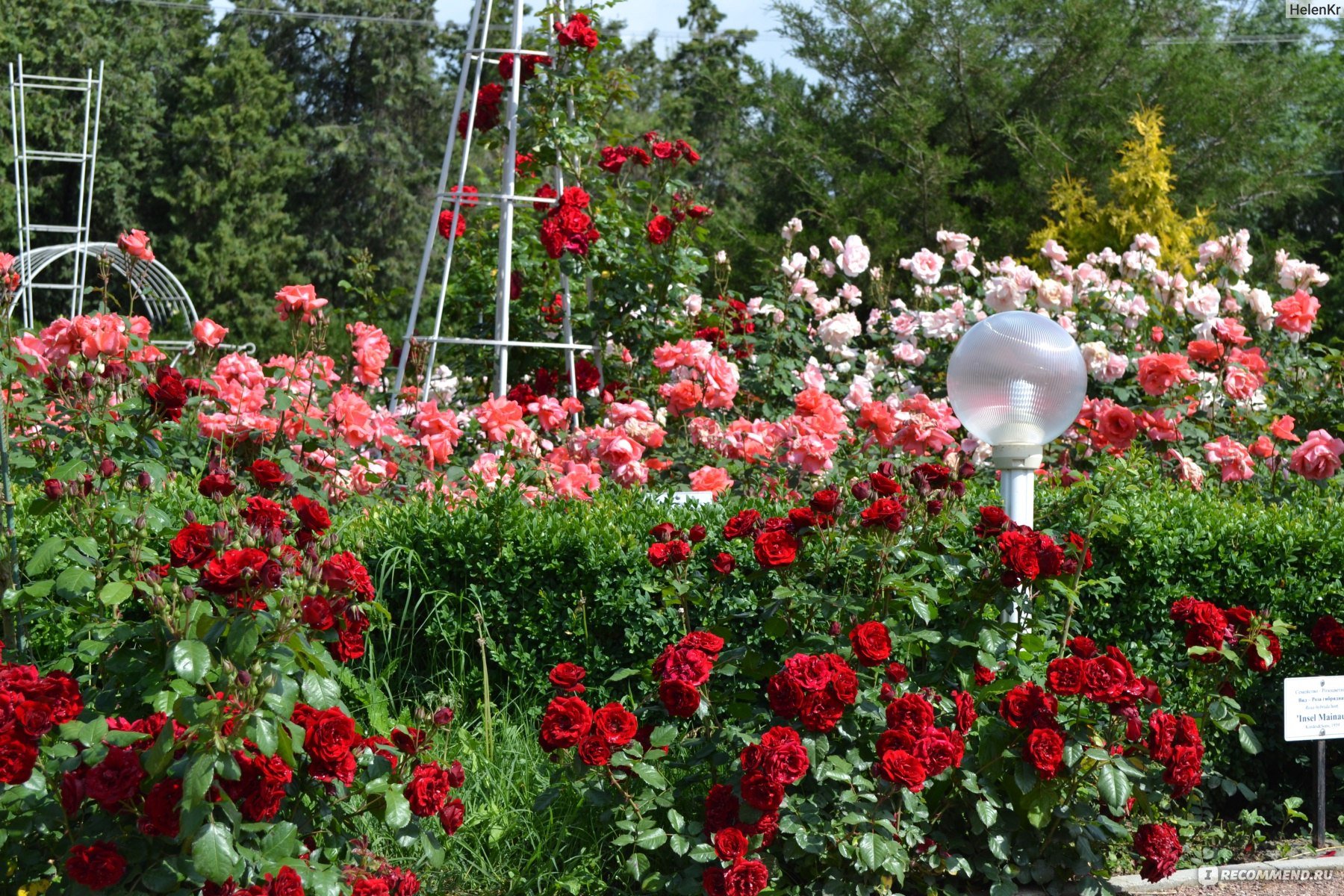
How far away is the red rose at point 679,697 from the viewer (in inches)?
99.3

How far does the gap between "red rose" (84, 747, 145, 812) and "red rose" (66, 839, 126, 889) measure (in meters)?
0.08

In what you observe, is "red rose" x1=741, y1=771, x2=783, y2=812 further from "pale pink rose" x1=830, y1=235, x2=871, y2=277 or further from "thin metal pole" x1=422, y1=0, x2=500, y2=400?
"pale pink rose" x1=830, y1=235, x2=871, y2=277

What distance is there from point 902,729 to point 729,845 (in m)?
0.41

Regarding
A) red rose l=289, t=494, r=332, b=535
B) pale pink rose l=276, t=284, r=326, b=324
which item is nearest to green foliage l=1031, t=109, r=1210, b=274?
pale pink rose l=276, t=284, r=326, b=324

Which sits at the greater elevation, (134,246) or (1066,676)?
(134,246)

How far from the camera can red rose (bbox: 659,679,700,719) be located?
99.3 inches

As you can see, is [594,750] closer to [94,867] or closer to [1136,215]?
[94,867]

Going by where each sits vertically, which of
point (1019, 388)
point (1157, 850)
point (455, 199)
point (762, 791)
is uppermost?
point (455, 199)

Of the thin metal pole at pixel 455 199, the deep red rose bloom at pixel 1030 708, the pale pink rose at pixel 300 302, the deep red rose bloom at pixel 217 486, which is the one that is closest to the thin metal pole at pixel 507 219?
the thin metal pole at pixel 455 199

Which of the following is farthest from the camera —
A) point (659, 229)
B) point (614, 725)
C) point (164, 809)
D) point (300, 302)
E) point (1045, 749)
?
point (659, 229)

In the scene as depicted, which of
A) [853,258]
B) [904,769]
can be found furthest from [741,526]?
[853,258]

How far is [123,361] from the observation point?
3762 millimetres

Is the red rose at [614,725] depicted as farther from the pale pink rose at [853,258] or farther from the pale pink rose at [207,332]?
the pale pink rose at [853,258]

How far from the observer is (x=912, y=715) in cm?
253
